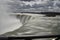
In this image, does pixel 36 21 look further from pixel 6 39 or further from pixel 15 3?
pixel 6 39

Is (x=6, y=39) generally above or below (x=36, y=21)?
below

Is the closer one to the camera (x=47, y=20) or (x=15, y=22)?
(x=15, y=22)

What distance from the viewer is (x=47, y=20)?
1183mm

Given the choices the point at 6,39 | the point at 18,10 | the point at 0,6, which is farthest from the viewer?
the point at 18,10

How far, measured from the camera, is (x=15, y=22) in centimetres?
106

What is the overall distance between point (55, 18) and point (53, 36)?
0.49 meters

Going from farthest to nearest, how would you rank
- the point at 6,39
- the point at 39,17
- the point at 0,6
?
the point at 39,17 → the point at 0,6 → the point at 6,39

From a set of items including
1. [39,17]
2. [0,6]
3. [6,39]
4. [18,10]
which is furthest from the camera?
[39,17]

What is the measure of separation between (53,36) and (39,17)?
1.66 ft

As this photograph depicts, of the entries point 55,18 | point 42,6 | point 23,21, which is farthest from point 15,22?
point 55,18

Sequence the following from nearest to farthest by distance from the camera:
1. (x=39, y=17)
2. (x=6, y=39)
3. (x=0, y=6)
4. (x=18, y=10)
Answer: (x=6, y=39)
(x=0, y=6)
(x=18, y=10)
(x=39, y=17)

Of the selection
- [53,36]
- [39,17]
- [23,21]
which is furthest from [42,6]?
[53,36]

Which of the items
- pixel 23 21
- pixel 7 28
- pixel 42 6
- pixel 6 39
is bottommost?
pixel 6 39

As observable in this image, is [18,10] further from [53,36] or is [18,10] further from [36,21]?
[53,36]
